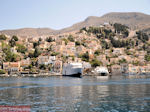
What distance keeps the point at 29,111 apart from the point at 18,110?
1.76m

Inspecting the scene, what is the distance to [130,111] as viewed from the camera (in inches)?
1724

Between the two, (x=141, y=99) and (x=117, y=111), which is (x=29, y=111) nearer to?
(x=117, y=111)

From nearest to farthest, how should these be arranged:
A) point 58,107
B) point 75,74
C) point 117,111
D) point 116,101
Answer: point 117,111, point 58,107, point 116,101, point 75,74

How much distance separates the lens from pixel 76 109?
4603 centimetres

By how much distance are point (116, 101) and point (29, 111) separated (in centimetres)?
1656

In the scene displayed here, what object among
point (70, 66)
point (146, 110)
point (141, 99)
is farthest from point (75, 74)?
point (146, 110)

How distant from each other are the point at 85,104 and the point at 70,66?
137737mm

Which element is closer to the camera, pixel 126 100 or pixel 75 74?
pixel 126 100

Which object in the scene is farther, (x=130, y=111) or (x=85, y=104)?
(x=85, y=104)

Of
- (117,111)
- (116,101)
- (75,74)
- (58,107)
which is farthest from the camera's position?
(75,74)

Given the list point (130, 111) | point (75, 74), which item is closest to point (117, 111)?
point (130, 111)

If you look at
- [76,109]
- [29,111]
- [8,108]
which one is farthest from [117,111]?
[8,108]

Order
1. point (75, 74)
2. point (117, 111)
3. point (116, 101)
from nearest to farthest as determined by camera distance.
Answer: point (117, 111)
point (116, 101)
point (75, 74)

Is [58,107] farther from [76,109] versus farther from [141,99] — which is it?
[141,99]
